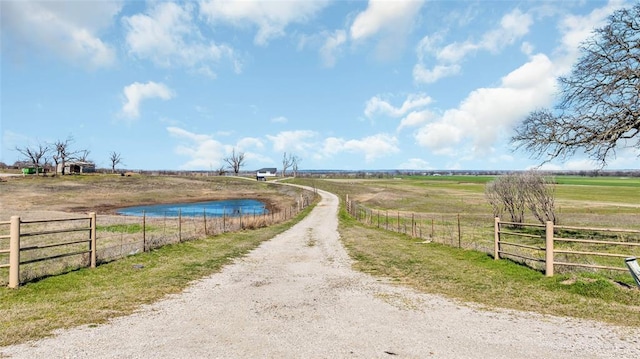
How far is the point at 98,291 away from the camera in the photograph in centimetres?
1038

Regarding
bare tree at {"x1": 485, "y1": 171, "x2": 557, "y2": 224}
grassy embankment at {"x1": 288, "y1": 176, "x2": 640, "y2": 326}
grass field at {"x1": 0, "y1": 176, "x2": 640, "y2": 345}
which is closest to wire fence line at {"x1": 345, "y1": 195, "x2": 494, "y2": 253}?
bare tree at {"x1": 485, "y1": 171, "x2": 557, "y2": 224}

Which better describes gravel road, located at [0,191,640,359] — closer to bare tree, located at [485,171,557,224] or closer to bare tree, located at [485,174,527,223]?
bare tree, located at [485,171,557,224]

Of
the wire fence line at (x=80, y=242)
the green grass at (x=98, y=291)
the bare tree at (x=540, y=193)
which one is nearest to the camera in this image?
the green grass at (x=98, y=291)

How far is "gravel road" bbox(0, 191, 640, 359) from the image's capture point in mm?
6582

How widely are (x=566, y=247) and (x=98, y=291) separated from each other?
953 inches

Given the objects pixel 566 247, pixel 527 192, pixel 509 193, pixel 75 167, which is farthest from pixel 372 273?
pixel 75 167

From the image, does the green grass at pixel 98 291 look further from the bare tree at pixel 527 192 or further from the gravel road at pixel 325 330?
the bare tree at pixel 527 192

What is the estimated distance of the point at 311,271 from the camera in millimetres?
14406

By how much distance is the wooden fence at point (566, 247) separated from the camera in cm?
1203

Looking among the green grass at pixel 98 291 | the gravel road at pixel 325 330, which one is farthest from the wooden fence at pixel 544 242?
the green grass at pixel 98 291

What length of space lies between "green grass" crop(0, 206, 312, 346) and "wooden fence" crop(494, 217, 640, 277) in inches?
418

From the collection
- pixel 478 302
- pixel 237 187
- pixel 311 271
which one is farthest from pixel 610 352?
pixel 237 187

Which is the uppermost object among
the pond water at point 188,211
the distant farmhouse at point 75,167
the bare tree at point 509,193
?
the distant farmhouse at point 75,167

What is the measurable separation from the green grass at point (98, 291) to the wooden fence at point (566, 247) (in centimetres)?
1062
